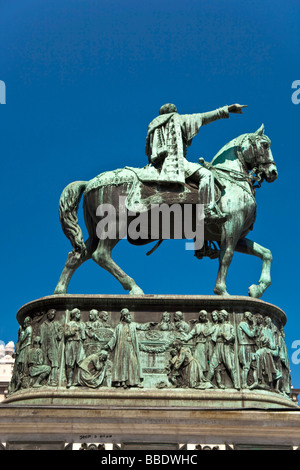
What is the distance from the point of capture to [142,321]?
14.6 meters

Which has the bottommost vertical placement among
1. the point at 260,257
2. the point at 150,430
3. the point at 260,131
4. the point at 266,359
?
the point at 150,430

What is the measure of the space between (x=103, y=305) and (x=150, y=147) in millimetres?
4532

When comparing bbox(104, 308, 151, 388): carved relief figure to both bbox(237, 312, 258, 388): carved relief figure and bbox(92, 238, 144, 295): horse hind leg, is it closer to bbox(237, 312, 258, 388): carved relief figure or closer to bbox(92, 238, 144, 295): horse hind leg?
bbox(92, 238, 144, 295): horse hind leg

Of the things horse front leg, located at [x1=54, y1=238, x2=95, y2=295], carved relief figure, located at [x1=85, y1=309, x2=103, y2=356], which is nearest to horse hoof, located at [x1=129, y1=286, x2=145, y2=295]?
carved relief figure, located at [x1=85, y1=309, x2=103, y2=356]

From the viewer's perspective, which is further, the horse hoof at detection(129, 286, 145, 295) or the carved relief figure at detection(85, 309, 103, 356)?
the horse hoof at detection(129, 286, 145, 295)

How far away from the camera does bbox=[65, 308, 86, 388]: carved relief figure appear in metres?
14.0

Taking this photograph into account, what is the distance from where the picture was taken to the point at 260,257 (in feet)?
53.8

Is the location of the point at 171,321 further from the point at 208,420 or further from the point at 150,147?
the point at 150,147

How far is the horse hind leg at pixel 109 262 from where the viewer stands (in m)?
15.5

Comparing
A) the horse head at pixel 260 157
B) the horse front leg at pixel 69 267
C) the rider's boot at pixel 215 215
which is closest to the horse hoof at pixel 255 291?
the rider's boot at pixel 215 215

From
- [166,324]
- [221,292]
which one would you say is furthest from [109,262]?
[221,292]

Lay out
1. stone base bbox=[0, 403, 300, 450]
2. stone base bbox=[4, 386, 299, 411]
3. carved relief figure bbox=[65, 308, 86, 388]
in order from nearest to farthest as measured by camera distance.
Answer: stone base bbox=[0, 403, 300, 450] → stone base bbox=[4, 386, 299, 411] → carved relief figure bbox=[65, 308, 86, 388]

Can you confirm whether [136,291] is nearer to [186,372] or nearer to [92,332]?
[92,332]

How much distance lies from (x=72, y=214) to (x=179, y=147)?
3031 mm
